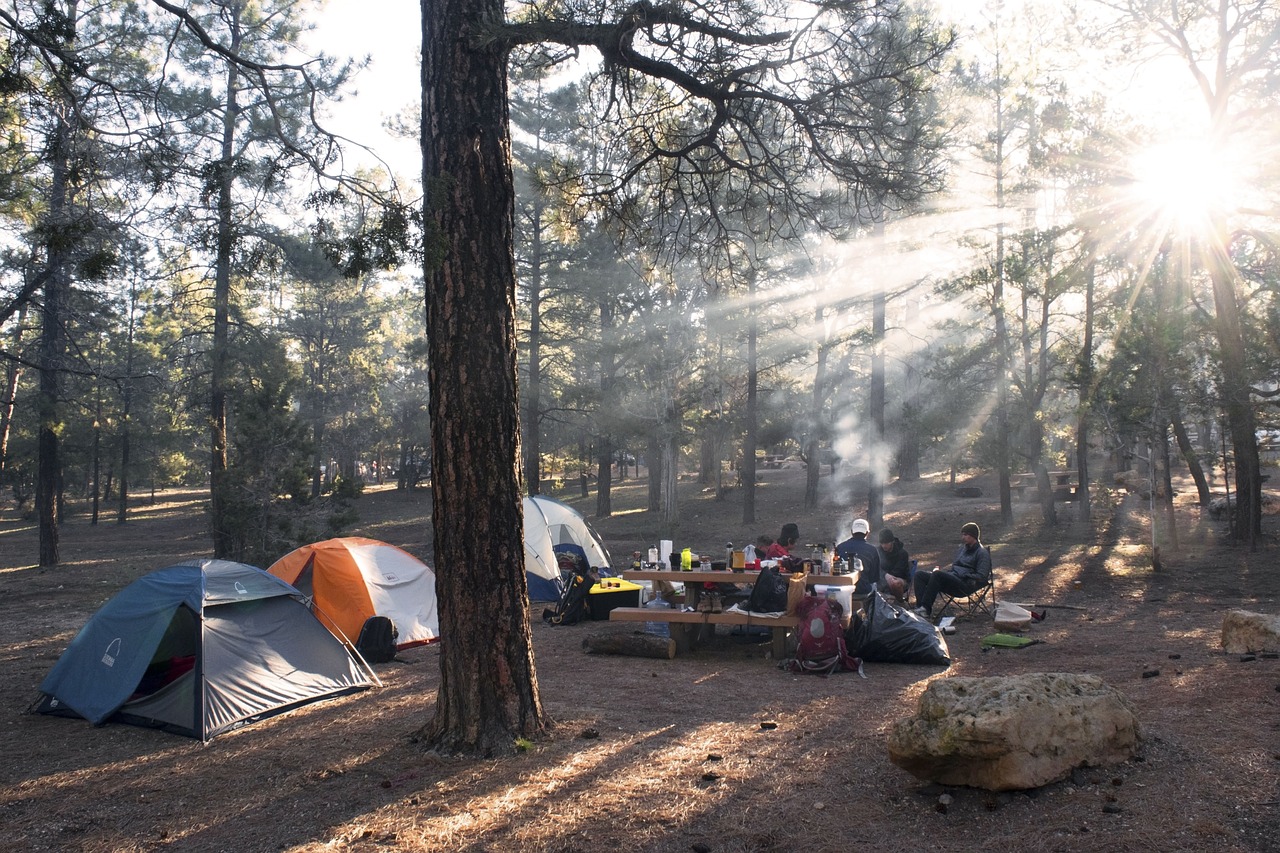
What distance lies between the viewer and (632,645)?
352 inches

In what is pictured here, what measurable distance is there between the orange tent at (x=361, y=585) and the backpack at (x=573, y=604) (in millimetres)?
1678

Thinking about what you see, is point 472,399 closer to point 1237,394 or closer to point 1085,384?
point 1237,394

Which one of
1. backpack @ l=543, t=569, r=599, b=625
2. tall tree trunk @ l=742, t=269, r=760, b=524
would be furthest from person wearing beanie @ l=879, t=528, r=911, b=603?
tall tree trunk @ l=742, t=269, r=760, b=524

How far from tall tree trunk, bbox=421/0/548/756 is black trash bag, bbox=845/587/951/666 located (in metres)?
3.74

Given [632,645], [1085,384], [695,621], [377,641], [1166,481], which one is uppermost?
[1085,384]

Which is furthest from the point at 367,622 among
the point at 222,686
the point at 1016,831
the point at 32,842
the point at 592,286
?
the point at 592,286

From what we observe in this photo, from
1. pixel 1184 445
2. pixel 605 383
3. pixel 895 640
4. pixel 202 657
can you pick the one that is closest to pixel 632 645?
→ pixel 895 640

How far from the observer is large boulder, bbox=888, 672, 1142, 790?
13.9ft

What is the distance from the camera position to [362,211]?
605cm

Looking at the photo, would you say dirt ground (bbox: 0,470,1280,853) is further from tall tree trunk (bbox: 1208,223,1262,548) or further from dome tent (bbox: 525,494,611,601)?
tall tree trunk (bbox: 1208,223,1262,548)

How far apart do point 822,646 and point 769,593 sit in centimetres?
81

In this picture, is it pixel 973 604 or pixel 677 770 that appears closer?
pixel 677 770

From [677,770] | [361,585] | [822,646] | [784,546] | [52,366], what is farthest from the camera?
[52,366]

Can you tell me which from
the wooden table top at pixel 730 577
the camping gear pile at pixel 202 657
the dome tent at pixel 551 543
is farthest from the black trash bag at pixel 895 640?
the dome tent at pixel 551 543
